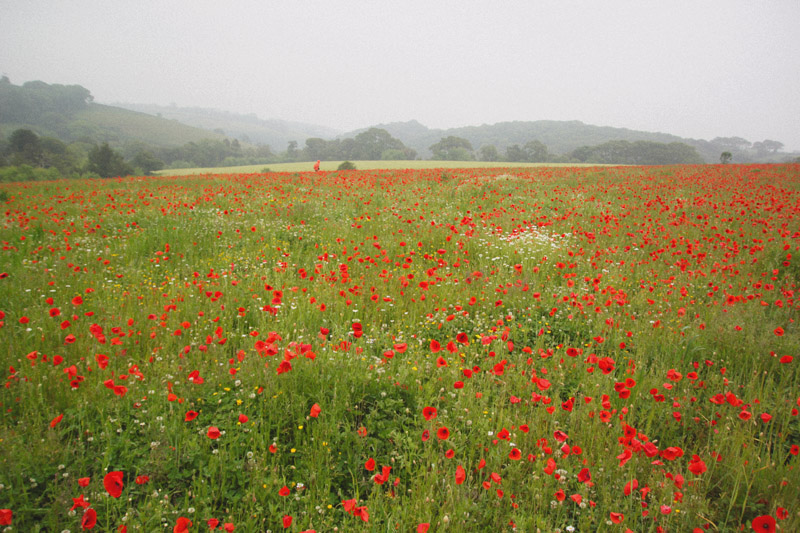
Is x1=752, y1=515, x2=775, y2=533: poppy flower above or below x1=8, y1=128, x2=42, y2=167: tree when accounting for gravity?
below

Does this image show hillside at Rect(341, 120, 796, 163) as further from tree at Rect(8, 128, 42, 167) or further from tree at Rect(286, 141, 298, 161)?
tree at Rect(8, 128, 42, 167)

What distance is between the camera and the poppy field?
195 centimetres

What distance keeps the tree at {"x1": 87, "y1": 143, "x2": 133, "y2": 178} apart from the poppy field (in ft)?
149

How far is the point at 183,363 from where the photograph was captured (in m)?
2.99

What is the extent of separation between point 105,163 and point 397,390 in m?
54.1

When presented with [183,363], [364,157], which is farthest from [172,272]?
[364,157]

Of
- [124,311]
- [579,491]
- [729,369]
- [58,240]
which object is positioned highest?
[58,240]

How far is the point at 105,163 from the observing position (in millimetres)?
41656

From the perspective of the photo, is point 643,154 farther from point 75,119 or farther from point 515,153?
point 75,119

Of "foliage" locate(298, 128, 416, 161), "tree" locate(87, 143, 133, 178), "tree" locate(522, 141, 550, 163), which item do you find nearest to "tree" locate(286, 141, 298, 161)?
"foliage" locate(298, 128, 416, 161)

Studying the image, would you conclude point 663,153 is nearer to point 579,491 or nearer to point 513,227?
point 513,227

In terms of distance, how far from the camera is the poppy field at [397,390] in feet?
6.39

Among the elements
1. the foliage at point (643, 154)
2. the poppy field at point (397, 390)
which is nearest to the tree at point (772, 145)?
the foliage at point (643, 154)

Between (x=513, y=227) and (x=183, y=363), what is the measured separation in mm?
6475
